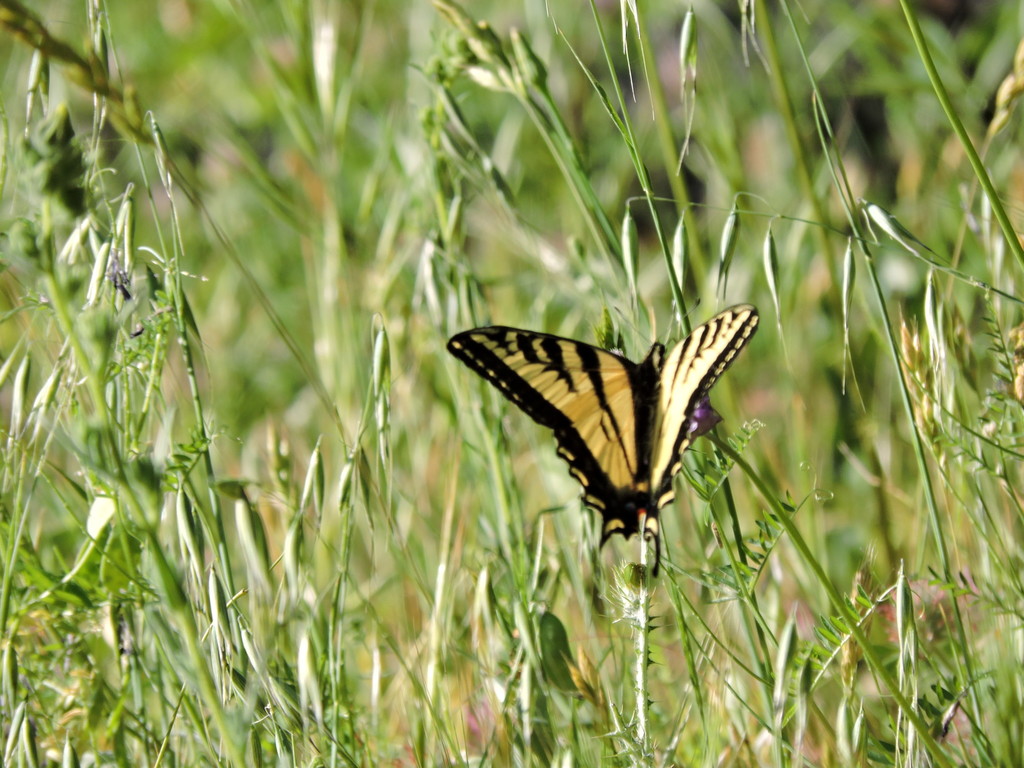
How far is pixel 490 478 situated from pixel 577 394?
145 millimetres

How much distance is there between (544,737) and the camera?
3.15 ft

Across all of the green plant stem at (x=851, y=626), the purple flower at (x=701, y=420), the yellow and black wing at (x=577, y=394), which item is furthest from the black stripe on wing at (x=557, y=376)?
the green plant stem at (x=851, y=626)

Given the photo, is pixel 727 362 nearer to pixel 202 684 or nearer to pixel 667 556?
pixel 667 556

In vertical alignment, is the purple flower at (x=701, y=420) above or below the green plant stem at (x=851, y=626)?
above

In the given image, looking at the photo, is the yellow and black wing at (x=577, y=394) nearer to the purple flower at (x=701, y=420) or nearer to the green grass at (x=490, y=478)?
the green grass at (x=490, y=478)

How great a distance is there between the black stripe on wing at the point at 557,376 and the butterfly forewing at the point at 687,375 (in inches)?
2.2

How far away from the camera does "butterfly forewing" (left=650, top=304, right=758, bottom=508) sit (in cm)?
89

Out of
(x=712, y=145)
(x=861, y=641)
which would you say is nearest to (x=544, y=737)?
(x=861, y=641)

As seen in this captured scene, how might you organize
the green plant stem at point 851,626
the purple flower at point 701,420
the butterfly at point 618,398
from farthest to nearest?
1. the butterfly at point 618,398
2. the purple flower at point 701,420
3. the green plant stem at point 851,626

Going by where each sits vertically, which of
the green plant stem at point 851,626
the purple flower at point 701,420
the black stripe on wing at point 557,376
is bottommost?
the green plant stem at point 851,626

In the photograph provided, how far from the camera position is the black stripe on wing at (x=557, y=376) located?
103 centimetres

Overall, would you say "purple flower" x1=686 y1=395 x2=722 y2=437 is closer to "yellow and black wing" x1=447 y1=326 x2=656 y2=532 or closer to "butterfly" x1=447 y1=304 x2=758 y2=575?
"butterfly" x1=447 y1=304 x2=758 y2=575

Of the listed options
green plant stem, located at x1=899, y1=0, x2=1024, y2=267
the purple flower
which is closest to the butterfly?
the purple flower

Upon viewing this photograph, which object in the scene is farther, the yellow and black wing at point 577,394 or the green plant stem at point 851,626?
the yellow and black wing at point 577,394
